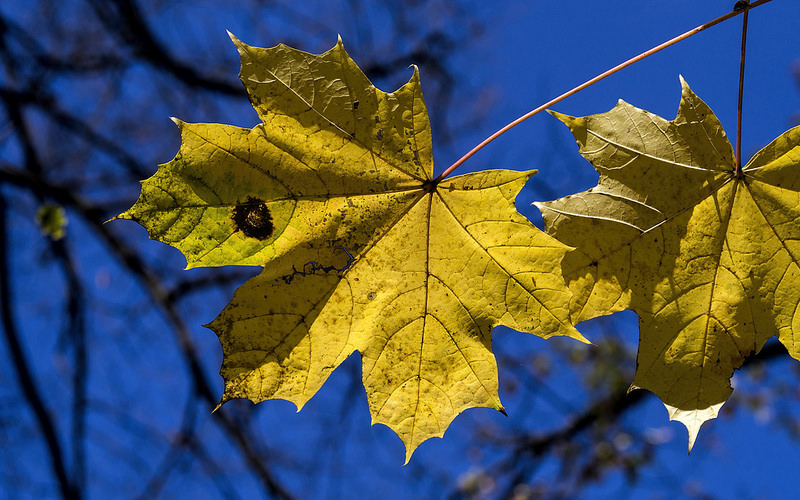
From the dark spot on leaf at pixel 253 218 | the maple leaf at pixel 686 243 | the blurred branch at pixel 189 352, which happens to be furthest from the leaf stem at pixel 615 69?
the blurred branch at pixel 189 352

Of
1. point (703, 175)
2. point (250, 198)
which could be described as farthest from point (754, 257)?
point (250, 198)

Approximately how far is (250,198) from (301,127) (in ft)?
0.83

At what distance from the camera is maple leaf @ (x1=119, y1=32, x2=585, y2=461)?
1535 millimetres

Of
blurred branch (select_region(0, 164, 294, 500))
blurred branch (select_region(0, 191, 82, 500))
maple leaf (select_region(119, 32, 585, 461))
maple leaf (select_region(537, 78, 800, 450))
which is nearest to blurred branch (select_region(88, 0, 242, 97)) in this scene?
blurred branch (select_region(0, 164, 294, 500))

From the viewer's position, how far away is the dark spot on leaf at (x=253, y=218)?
1578 mm

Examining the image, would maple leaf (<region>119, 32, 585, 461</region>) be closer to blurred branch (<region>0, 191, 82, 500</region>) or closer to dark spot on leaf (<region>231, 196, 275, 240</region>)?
dark spot on leaf (<region>231, 196, 275, 240</region>)

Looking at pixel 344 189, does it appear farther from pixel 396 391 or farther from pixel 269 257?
pixel 396 391

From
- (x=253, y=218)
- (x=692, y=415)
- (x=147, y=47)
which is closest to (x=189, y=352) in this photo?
(x=147, y=47)

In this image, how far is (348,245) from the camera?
1.66 metres

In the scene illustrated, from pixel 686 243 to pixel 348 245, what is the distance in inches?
39.2

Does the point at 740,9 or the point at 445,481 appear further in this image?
the point at 445,481

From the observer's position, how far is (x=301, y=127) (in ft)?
5.22

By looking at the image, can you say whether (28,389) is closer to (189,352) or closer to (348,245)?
(189,352)

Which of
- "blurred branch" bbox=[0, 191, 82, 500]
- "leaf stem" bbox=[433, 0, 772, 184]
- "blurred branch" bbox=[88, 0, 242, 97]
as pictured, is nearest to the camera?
"leaf stem" bbox=[433, 0, 772, 184]
